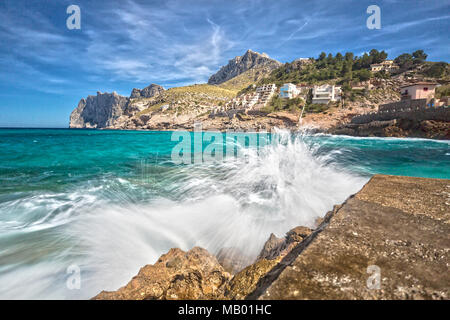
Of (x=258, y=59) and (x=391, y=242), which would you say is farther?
(x=258, y=59)

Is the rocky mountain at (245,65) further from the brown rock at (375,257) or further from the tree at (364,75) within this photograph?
the brown rock at (375,257)

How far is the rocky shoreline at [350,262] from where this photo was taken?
4.50 ft

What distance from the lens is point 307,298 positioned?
4.31 feet

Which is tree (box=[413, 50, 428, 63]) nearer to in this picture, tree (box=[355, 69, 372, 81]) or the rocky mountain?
tree (box=[355, 69, 372, 81])

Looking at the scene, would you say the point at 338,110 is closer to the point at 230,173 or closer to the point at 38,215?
the point at 230,173

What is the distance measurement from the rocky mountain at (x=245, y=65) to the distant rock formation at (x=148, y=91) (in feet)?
171

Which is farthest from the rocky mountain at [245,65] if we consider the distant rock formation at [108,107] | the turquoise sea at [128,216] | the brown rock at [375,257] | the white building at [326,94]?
the brown rock at [375,257]

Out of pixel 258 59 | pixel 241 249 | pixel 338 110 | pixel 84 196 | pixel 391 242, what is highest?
pixel 258 59

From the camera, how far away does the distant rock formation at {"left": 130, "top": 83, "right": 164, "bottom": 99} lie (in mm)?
179625

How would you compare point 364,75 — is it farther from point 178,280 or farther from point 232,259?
point 178,280

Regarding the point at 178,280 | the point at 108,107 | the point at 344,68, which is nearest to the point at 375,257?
the point at 178,280

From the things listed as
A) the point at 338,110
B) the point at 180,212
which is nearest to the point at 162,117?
the point at 338,110

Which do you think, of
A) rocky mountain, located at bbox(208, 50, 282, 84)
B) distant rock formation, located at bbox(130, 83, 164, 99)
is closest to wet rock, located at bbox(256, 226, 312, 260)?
rocky mountain, located at bbox(208, 50, 282, 84)

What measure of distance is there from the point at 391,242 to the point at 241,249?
2601 mm
